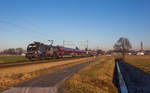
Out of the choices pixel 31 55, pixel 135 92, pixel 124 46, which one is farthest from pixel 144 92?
pixel 124 46

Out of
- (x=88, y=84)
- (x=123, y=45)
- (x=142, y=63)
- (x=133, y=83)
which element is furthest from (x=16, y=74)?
(x=123, y=45)

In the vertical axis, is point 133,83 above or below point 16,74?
below

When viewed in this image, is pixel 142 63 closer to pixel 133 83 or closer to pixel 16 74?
pixel 133 83

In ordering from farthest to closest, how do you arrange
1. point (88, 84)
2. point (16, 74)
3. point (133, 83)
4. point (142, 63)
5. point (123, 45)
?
point (123, 45), point (142, 63), point (133, 83), point (16, 74), point (88, 84)

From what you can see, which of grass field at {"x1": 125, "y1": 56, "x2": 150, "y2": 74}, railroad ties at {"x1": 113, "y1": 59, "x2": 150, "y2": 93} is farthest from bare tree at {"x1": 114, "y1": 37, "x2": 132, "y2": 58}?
railroad ties at {"x1": 113, "y1": 59, "x2": 150, "y2": 93}

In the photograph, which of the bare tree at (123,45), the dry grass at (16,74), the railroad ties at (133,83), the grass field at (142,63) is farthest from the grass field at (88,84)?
the bare tree at (123,45)

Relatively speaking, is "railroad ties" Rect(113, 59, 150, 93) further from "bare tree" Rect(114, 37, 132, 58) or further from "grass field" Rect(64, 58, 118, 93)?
"bare tree" Rect(114, 37, 132, 58)

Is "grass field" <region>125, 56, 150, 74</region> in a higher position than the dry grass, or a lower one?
lower

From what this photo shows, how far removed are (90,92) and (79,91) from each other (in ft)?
2.59

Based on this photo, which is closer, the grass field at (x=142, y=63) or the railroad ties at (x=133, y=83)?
the railroad ties at (x=133, y=83)

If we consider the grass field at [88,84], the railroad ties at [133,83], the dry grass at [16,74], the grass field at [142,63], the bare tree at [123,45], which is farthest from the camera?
the bare tree at [123,45]

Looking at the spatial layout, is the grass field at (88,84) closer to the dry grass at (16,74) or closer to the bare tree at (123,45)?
the dry grass at (16,74)

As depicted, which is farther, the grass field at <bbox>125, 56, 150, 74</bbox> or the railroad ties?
the grass field at <bbox>125, 56, 150, 74</bbox>

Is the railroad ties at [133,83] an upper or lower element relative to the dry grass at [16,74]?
lower
